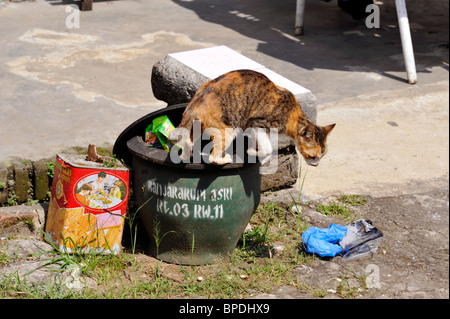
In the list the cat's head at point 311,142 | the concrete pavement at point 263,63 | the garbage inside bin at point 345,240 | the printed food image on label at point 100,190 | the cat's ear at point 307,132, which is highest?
the cat's ear at point 307,132

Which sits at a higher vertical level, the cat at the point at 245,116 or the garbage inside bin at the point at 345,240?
the cat at the point at 245,116

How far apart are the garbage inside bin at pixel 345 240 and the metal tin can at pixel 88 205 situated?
4.63 feet

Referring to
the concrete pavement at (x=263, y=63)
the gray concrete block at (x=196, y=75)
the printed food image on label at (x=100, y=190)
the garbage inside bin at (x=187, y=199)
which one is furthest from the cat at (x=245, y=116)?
the concrete pavement at (x=263, y=63)

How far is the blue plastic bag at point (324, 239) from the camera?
15.5 ft

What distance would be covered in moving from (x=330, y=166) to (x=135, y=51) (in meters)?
3.87

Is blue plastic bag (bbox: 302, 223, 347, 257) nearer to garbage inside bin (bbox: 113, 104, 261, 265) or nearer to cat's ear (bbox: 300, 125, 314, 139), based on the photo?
garbage inside bin (bbox: 113, 104, 261, 265)

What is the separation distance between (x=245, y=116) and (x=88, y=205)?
1.24 m

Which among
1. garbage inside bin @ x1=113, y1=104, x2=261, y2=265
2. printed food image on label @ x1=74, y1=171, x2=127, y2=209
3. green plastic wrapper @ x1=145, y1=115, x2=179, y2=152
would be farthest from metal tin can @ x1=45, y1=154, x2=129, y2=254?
green plastic wrapper @ x1=145, y1=115, x2=179, y2=152

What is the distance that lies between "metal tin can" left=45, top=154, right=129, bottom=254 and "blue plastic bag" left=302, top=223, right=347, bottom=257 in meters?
1.38

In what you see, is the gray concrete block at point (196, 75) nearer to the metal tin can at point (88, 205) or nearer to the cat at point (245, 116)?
the cat at point (245, 116)

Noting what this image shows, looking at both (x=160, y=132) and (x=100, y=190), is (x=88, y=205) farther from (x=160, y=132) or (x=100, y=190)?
(x=160, y=132)

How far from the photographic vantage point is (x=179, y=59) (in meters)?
5.69

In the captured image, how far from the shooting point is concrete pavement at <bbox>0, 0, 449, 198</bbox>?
6.18 meters

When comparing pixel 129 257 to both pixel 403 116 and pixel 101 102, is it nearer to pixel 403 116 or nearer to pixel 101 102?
pixel 101 102
